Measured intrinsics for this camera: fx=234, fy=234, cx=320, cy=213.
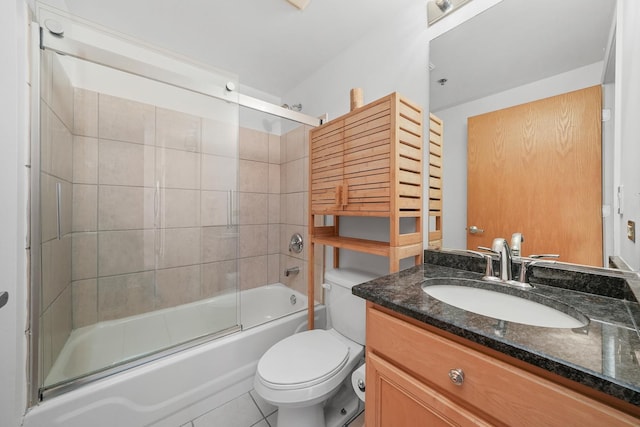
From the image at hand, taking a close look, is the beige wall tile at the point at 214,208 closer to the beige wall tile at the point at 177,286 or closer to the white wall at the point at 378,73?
the beige wall tile at the point at 177,286

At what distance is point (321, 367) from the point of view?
1104mm

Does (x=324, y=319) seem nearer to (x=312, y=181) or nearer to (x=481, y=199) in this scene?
(x=312, y=181)

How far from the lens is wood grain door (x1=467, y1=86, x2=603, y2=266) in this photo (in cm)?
82

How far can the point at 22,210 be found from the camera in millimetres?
926

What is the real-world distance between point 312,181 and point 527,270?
121 centimetres

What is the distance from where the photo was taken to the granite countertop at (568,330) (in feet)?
1.37

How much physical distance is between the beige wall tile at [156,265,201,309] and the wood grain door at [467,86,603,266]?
1.89 m

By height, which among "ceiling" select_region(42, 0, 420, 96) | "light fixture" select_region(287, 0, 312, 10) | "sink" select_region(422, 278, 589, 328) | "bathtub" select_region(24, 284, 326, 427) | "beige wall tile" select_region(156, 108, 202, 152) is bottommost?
"bathtub" select_region(24, 284, 326, 427)

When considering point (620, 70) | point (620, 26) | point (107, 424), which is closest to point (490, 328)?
point (620, 70)

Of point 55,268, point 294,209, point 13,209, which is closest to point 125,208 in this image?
point 55,268

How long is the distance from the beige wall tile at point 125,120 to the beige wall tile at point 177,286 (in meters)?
0.97

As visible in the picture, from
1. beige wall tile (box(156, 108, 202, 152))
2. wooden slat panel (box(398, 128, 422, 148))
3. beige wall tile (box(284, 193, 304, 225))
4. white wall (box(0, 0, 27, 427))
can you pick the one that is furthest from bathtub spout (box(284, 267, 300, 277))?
white wall (box(0, 0, 27, 427))

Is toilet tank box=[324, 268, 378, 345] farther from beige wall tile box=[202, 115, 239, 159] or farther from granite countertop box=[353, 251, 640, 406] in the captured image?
beige wall tile box=[202, 115, 239, 159]

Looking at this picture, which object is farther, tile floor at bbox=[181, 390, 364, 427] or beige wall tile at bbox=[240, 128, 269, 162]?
beige wall tile at bbox=[240, 128, 269, 162]
